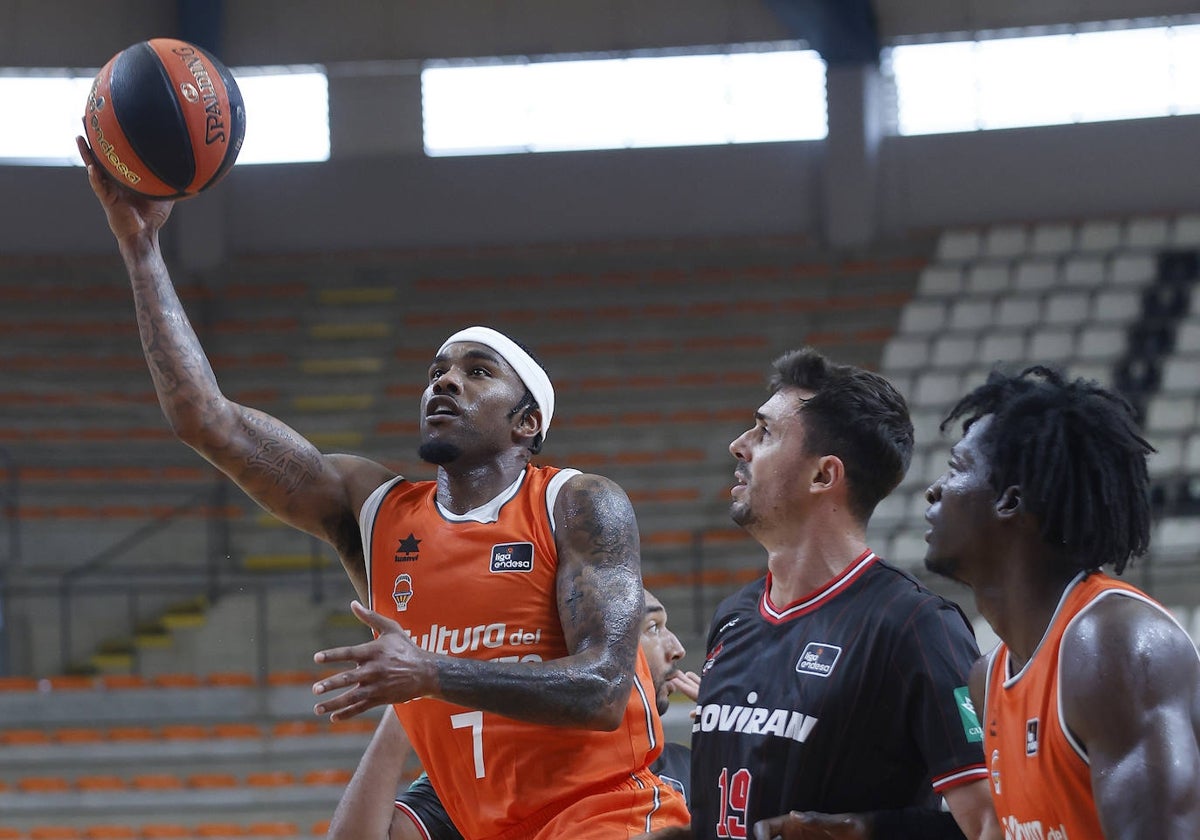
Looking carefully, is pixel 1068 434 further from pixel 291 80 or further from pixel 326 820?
pixel 291 80

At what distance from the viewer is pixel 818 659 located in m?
3.14

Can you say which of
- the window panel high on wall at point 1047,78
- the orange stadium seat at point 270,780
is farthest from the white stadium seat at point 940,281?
the orange stadium seat at point 270,780

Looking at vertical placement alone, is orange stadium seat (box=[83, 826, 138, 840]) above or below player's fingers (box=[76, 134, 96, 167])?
below

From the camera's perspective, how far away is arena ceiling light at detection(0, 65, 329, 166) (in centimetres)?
1680

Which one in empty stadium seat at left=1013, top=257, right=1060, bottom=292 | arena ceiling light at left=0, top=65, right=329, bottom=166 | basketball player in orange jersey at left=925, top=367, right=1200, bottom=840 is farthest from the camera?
arena ceiling light at left=0, top=65, right=329, bottom=166

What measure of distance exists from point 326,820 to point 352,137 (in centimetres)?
957

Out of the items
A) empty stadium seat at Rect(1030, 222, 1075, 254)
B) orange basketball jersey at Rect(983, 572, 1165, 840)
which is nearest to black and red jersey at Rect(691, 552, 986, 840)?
orange basketball jersey at Rect(983, 572, 1165, 840)

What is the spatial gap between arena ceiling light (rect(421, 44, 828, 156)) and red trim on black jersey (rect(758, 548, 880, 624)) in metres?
14.0

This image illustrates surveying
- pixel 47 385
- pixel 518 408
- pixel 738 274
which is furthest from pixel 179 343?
pixel 738 274

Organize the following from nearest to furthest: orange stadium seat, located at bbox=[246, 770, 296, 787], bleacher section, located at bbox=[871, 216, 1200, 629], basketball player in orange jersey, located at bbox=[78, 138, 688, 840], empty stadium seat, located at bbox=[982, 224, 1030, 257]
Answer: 1. basketball player in orange jersey, located at bbox=[78, 138, 688, 840]
2. orange stadium seat, located at bbox=[246, 770, 296, 787]
3. bleacher section, located at bbox=[871, 216, 1200, 629]
4. empty stadium seat, located at bbox=[982, 224, 1030, 257]

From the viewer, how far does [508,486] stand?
12.9ft

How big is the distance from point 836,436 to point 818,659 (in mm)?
579

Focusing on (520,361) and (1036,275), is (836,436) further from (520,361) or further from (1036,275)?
(1036,275)

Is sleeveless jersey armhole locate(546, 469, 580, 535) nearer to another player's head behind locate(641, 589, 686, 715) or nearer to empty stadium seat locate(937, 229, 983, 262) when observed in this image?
another player's head behind locate(641, 589, 686, 715)
